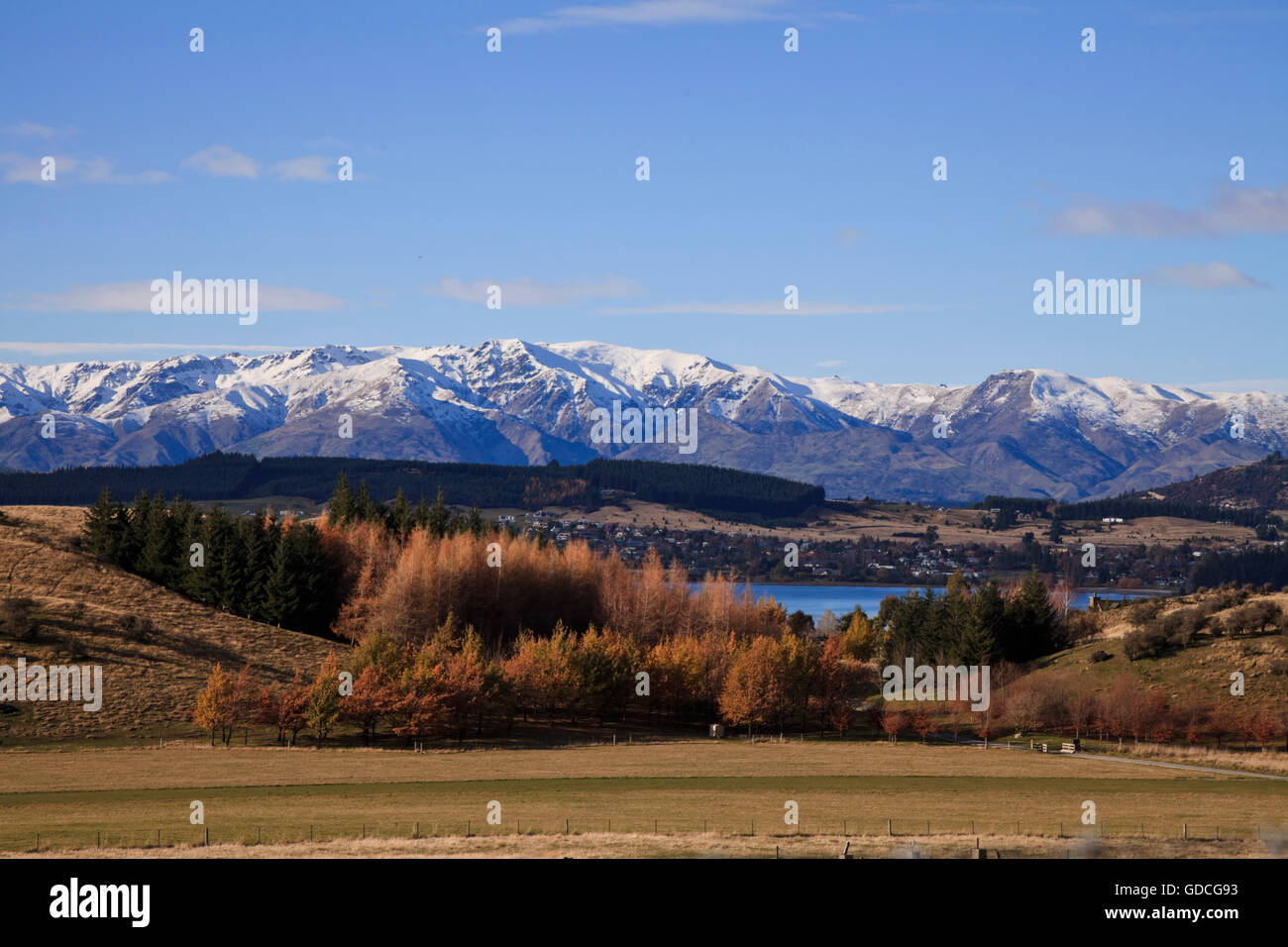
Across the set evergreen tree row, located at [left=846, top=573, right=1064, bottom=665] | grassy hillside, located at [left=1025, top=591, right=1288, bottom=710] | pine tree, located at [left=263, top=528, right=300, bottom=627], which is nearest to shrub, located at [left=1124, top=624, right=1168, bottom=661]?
grassy hillside, located at [left=1025, top=591, right=1288, bottom=710]

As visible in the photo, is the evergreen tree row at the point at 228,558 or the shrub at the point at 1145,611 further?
the shrub at the point at 1145,611

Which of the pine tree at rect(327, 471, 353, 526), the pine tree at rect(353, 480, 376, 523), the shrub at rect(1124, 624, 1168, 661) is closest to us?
the shrub at rect(1124, 624, 1168, 661)

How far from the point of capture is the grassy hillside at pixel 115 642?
88312 millimetres

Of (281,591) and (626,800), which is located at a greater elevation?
(281,591)

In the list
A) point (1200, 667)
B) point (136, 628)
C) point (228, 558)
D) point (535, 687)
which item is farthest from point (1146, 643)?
point (136, 628)

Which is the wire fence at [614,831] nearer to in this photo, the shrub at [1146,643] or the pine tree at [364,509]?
the shrub at [1146,643]

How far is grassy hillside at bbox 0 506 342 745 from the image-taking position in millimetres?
88312

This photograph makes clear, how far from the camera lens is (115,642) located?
104438 millimetres

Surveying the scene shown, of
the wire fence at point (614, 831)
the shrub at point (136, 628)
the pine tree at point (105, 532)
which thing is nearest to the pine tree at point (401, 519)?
the pine tree at point (105, 532)

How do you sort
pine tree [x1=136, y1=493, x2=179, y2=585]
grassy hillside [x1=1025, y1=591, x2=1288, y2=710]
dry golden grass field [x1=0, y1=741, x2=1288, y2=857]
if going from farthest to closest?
pine tree [x1=136, y1=493, x2=179, y2=585], grassy hillside [x1=1025, y1=591, x2=1288, y2=710], dry golden grass field [x1=0, y1=741, x2=1288, y2=857]

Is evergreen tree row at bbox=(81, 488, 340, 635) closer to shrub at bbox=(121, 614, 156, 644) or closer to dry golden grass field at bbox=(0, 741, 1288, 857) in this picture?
shrub at bbox=(121, 614, 156, 644)

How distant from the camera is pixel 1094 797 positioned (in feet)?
224

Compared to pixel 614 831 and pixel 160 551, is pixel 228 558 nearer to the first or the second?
pixel 160 551

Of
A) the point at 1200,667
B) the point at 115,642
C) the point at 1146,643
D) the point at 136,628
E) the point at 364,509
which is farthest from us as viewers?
the point at 364,509
